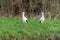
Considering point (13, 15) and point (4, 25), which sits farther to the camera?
point (13, 15)

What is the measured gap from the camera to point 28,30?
472 inches

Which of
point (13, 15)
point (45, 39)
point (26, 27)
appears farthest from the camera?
point (13, 15)

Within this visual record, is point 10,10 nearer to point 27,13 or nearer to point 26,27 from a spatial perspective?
point 27,13

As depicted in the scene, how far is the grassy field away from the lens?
11.4 metres

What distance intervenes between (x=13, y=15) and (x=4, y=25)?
3.64m

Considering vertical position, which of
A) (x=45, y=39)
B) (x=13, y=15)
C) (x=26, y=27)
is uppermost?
(x=13, y=15)

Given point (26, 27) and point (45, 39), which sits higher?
point (26, 27)

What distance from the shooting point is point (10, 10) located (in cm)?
1630

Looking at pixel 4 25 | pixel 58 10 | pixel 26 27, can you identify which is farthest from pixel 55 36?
pixel 58 10

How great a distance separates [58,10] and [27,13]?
1.85m

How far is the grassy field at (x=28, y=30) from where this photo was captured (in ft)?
37.4

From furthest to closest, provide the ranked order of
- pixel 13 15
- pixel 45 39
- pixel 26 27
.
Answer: pixel 13 15 → pixel 26 27 → pixel 45 39

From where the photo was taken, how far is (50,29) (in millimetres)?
12273

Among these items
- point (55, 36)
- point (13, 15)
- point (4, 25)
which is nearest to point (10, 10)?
point (13, 15)
